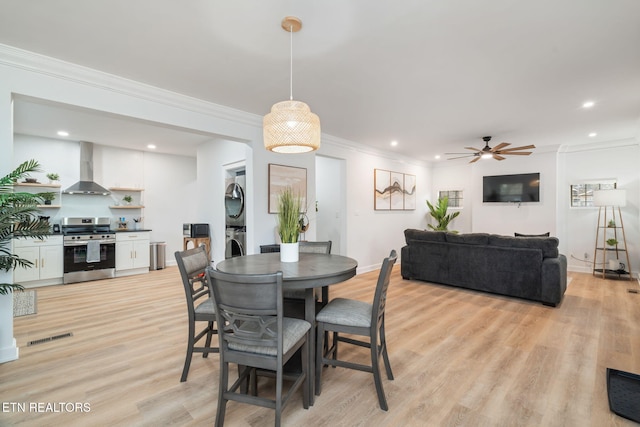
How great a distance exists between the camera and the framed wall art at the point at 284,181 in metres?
4.29

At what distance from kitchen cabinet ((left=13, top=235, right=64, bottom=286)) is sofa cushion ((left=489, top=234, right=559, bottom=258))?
6892mm

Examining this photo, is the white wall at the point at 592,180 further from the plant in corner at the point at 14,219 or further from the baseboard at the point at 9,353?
the baseboard at the point at 9,353

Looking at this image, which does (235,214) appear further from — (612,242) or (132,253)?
(612,242)

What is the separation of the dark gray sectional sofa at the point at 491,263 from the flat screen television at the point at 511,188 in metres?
2.68

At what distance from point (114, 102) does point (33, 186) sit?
3.60 m

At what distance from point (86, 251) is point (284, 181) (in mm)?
3833

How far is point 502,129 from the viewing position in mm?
4809

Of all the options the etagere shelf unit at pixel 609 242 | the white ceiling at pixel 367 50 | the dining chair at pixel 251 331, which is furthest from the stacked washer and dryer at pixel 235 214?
the etagere shelf unit at pixel 609 242

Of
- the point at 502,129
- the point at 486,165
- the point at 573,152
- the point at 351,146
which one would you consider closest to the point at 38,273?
the point at 351,146

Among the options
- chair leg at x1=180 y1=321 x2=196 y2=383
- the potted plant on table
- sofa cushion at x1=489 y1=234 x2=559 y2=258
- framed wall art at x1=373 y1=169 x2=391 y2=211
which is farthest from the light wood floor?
framed wall art at x1=373 y1=169 x2=391 y2=211

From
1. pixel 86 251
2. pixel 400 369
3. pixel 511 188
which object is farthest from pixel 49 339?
pixel 511 188

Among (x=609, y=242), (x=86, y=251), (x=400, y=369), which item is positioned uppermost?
(x=609, y=242)

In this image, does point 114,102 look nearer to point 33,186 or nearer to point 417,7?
point 417,7

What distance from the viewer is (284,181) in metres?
4.44
